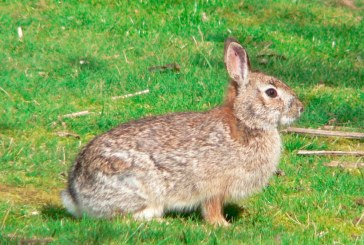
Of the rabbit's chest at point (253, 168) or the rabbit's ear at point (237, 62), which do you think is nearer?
the rabbit's chest at point (253, 168)

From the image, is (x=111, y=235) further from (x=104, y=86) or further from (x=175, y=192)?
(x=104, y=86)

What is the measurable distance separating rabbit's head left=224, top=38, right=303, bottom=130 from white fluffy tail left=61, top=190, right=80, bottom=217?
1.43 meters

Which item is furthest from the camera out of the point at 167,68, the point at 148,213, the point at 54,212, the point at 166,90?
the point at 167,68

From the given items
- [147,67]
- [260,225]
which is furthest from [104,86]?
[260,225]

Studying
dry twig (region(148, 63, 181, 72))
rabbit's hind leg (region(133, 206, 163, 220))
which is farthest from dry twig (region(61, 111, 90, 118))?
rabbit's hind leg (region(133, 206, 163, 220))

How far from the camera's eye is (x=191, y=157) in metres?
6.81

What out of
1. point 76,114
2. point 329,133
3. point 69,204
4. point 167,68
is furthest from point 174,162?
point 167,68

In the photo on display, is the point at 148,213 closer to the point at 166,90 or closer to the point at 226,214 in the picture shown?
the point at 226,214

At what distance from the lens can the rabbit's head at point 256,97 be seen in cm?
710

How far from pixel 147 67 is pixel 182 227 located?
15.6 ft

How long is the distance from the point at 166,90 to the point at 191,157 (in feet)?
11.0

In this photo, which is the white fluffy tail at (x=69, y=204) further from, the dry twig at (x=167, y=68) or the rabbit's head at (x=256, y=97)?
the dry twig at (x=167, y=68)

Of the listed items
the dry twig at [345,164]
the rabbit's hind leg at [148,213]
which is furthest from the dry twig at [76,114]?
the rabbit's hind leg at [148,213]

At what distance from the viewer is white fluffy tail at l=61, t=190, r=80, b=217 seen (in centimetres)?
674
